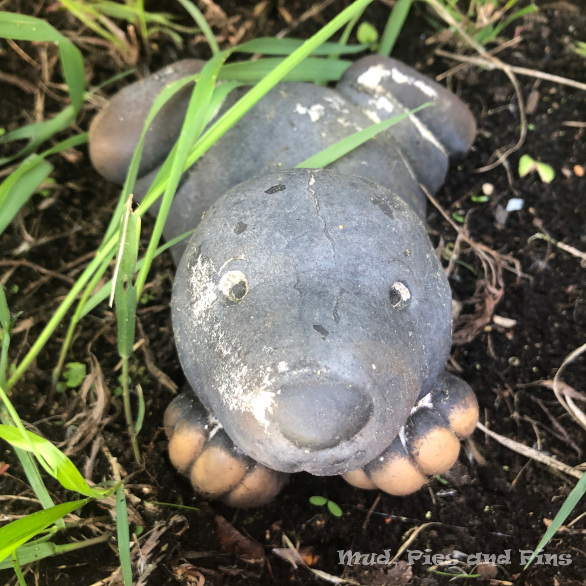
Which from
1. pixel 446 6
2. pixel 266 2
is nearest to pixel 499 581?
pixel 446 6

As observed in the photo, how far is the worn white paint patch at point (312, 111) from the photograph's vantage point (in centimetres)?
147

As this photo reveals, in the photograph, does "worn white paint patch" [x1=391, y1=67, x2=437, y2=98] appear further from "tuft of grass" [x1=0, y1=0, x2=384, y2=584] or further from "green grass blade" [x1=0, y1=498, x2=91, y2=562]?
"green grass blade" [x1=0, y1=498, x2=91, y2=562]

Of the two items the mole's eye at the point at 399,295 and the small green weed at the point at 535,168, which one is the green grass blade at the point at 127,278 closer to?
the mole's eye at the point at 399,295

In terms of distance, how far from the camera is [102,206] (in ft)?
6.18

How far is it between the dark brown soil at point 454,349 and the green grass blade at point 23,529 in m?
0.33

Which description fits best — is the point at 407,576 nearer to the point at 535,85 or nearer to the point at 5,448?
the point at 5,448

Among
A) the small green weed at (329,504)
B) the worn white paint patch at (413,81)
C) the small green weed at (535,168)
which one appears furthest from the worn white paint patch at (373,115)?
the small green weed at (329,504)

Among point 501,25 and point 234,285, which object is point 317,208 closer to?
point 234,285

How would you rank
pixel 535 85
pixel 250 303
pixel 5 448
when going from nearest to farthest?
pixel 250 303 < pixel 5 448 < pixel 535 85

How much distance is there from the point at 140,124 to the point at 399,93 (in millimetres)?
730

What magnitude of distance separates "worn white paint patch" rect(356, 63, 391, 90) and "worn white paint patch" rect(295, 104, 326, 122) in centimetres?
22

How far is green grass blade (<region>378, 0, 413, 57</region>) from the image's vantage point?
6.08 ft

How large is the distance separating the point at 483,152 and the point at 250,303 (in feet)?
4.24

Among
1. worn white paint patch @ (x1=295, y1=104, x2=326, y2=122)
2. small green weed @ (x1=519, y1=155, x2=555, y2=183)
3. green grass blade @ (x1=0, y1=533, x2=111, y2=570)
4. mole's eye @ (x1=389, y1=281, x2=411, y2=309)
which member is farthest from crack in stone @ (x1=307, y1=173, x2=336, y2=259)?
small green weed @ (x1=519, y1=155, x2=555, y2=183)
